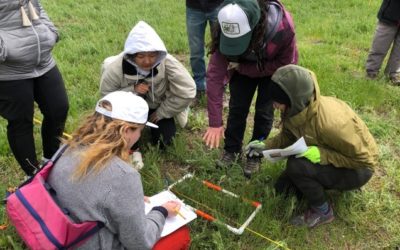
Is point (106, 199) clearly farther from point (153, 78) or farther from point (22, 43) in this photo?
point (153, 78)

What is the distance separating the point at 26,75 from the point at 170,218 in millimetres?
1304

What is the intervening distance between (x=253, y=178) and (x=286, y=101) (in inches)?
36.0

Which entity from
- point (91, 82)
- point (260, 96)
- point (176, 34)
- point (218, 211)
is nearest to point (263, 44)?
point (260, 96)

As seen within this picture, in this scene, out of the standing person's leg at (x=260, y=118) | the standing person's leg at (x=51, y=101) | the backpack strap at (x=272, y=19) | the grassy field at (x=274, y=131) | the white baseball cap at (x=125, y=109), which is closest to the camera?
the white baseball cap at (x=125, y=109)

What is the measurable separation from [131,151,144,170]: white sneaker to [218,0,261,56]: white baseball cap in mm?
1270

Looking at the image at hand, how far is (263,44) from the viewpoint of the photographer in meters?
2.78

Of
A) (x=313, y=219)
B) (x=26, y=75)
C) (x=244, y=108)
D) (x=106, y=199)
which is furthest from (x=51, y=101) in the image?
(x=313, y=219)

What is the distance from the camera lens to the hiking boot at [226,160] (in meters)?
3.50

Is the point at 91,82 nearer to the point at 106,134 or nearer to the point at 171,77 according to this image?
the point at 171,77

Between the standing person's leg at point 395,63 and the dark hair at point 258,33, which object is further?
the standing person's leg at point 395,63

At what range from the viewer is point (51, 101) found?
304 cm

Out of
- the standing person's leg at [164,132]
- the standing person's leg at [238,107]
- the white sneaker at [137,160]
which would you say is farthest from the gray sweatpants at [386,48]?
the white sneaker at [137,160]

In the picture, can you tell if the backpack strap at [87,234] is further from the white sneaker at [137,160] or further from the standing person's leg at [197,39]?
the standing person's leg at [197,39]

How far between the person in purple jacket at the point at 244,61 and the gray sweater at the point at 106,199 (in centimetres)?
101
